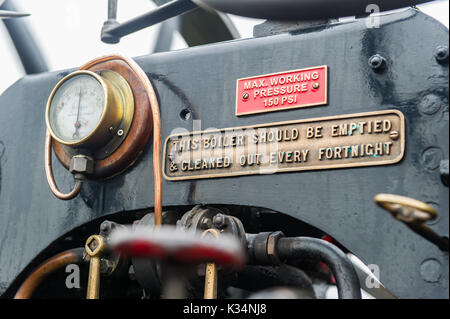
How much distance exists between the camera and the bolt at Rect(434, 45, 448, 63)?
5.76 ft

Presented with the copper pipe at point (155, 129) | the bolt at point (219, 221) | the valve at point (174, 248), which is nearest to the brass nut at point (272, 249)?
the bolt at point (219, 221)

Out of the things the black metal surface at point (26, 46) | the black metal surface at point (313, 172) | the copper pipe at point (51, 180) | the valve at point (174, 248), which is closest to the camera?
the valve at point (174, 248)

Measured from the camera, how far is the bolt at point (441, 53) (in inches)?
69.2

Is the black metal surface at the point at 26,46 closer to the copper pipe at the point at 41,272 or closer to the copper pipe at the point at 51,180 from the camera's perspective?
the copper pipe at the point at 51,180

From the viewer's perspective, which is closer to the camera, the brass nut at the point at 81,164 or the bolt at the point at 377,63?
the bolt at the point at 377,63

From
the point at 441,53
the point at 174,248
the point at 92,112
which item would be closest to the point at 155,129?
the point at 92,112

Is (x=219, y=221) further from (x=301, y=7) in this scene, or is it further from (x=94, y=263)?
(x=301, y=7)

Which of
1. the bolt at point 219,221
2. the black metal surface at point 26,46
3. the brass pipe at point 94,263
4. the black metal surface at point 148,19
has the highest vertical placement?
the black metal surface at point 26,46

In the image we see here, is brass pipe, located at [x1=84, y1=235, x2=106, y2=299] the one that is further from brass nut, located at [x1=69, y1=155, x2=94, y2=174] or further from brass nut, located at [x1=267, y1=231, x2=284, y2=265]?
brass nut, located at [x1=267, y1=231, x2=284, y2=265]

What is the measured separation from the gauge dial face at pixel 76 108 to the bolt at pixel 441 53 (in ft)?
3.20

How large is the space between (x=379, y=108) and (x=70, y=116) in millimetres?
962

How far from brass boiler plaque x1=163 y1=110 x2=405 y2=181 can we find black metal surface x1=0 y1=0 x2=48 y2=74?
1203 mm

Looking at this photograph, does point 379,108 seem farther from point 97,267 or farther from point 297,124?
point 97,267

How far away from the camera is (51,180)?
7.59 feet
